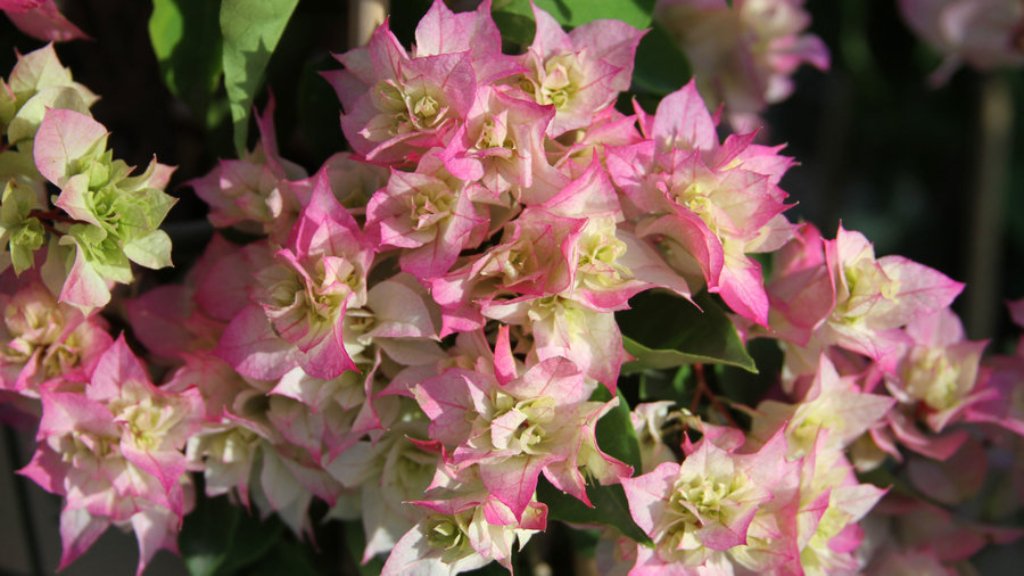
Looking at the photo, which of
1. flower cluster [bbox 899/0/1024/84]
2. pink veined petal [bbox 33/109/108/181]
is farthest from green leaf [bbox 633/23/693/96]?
flower cluster [bbox 899/0/1024/84]

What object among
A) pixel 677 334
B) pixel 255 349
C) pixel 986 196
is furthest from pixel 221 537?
pixel 986 196

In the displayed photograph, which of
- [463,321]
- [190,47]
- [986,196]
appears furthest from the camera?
[986,196]

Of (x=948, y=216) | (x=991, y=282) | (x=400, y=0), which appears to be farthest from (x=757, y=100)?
(x=948, y=216)

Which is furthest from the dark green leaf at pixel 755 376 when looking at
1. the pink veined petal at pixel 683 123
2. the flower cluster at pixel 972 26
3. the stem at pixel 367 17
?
the flower cluster at pixel 972 26

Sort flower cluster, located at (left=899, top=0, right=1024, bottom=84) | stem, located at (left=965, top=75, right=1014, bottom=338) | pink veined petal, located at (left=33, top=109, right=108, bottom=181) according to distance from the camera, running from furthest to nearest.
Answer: stem, located at (left=965, top=75, right=1014, bottom=338), flower cluster, located at (left=899, top=0, right=1024, bottom=84), pink veined petal, located at (left=33, top=109, right=108, bottom=181)

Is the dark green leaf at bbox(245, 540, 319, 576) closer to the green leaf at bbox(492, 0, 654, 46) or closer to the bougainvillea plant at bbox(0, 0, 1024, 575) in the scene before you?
the bougainvillea plant at bbox(0, 0, 1024, 575)

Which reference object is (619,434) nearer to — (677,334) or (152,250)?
(677,334)
